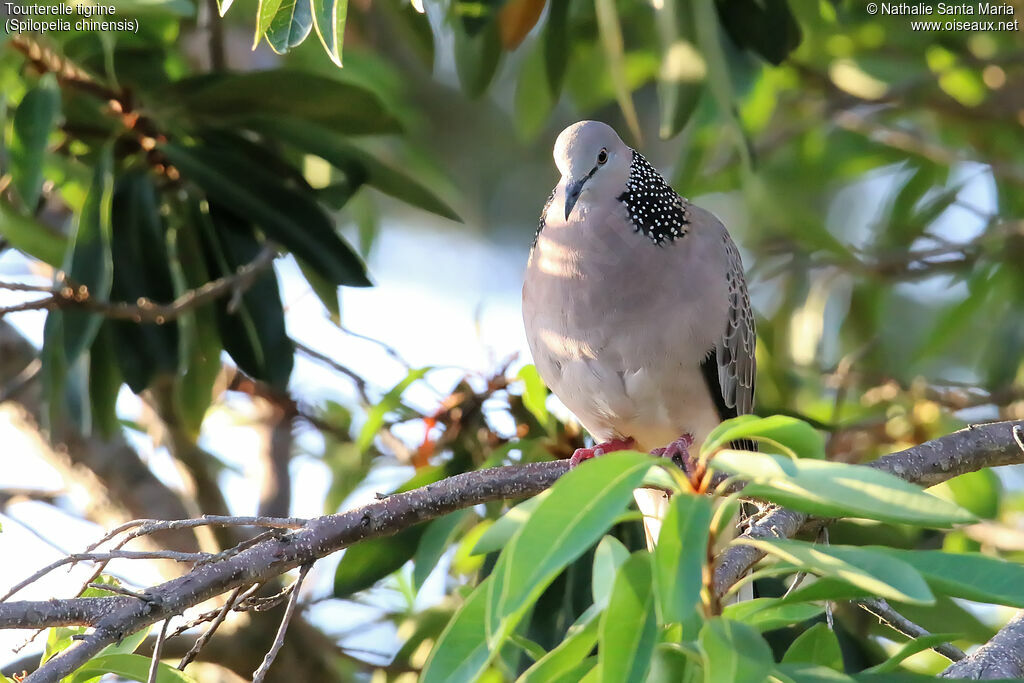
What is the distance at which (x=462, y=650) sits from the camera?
1.37 m

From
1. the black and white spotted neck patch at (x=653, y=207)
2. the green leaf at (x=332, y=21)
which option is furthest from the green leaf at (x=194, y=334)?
the green leaf at (x=332, y=21)

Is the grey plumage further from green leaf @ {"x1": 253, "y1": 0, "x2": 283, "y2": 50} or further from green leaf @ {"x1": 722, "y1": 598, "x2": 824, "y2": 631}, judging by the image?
green leaf @ {"x1": 722, "y1": 598, "x2": 824, "y2": 631}

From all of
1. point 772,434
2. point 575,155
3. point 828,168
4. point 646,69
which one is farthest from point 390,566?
point 828,168

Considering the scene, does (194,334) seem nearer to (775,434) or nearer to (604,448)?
(604,448)

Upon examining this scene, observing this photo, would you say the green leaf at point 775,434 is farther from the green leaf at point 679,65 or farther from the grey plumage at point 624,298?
the green leaf at point 679,65

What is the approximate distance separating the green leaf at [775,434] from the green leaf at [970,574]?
0.15m

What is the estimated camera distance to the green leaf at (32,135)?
2.59 metres

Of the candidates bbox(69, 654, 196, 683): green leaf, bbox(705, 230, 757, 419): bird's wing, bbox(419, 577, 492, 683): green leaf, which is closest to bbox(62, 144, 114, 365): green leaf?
bbox(69, 654, 196, 683): green leaf

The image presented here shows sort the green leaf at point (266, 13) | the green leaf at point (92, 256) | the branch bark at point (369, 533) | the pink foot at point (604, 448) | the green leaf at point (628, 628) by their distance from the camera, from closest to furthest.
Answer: the green leaf at point (628, 628)
the branch bark at point (369, 533)
the green leaf at point (266, 13)
the pink foot at point (604, 448)
the green leaf at point (92, 256)

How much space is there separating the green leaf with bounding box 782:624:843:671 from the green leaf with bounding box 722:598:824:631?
13cm

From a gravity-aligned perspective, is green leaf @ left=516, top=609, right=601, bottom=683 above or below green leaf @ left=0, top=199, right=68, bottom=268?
below

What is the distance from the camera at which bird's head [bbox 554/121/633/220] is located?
8.67 feet

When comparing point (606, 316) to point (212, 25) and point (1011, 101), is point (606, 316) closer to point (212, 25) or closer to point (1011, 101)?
point (212, 25)

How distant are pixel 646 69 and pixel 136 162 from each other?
79.6 inches
